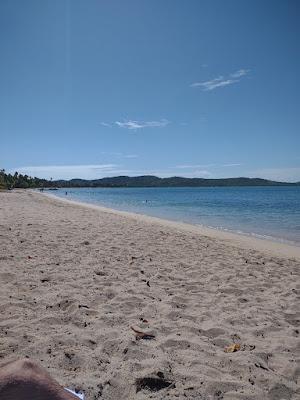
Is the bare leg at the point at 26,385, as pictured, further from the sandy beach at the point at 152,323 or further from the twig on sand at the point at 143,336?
the twig on sand at the point at 143,336

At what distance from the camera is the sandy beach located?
320 centimetres

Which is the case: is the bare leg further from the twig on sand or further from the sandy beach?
the twig on sand

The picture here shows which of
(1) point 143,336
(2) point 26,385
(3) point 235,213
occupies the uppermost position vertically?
(2) point 26,385

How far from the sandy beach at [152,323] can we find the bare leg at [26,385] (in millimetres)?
934

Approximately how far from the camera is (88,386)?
9.99ft

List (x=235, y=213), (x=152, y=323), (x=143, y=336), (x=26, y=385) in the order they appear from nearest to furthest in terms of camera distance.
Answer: (x=26, y=385) < (x=143, y=336) < (x=152, y=323) < (x=235, y=213)

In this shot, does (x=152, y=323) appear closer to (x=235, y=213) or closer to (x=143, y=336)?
(x=143, y=336)

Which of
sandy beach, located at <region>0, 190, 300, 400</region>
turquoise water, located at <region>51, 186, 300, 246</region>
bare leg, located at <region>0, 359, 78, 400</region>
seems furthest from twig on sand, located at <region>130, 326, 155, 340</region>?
turquoise water, located at <region>51, 186, 300, 246</region>

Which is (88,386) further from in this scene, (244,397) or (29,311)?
(29,311)

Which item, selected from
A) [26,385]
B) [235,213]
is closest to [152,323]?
[26,385]

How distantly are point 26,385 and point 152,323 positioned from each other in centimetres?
248

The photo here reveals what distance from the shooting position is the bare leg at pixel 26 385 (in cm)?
204

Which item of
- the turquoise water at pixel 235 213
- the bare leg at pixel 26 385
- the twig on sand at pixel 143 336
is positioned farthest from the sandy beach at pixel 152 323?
the turquoise water at pixel 235 213

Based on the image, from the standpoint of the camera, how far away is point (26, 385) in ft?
6.84
